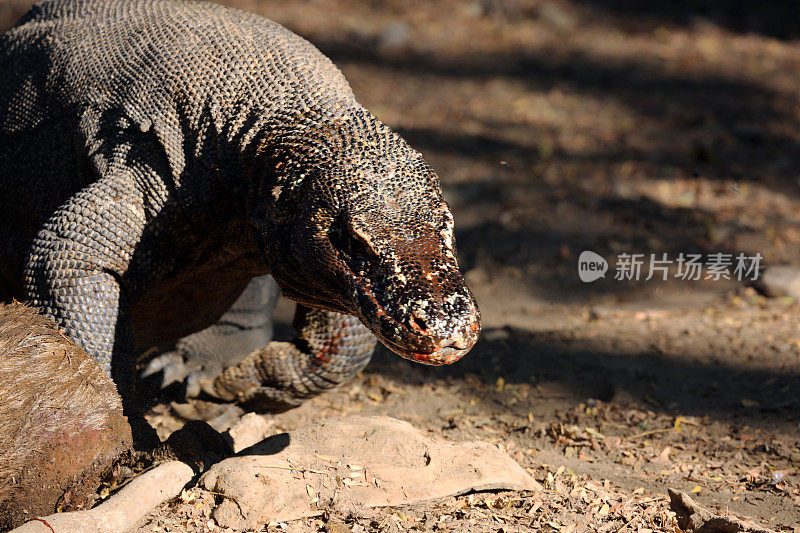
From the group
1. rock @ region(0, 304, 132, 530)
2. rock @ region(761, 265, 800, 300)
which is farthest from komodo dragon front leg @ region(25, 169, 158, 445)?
rock @ region(761, 265, 800, 300)

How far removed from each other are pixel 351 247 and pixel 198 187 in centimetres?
76

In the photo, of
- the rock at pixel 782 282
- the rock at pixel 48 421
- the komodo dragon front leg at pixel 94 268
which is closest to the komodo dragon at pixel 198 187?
the komodo dragon front leg at pixel 94 268

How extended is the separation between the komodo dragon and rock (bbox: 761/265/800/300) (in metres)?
3.24

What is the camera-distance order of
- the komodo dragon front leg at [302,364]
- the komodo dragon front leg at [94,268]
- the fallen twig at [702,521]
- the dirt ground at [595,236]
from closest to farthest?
the fallen twig at [702,521]
the komodo dragon front leg at [94,268]
the dirt ground at [595,236]
the komodo dragon front leg at [302,364]

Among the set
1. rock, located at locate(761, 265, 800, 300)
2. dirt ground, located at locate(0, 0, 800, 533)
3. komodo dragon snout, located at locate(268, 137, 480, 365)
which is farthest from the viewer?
rock, located at locate(761, 265, 800, 300)

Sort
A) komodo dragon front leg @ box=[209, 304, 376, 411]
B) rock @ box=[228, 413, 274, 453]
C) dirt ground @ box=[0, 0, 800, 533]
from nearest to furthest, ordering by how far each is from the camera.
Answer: rock @ box=[228, 413, 274, 453] < dirt ground @ box=[0, 0, 800, 533] < komodo dragon front leg @ box=[209, 304, 376, 411]

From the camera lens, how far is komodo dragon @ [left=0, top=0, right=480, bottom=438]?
2.25m

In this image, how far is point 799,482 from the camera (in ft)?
10.3

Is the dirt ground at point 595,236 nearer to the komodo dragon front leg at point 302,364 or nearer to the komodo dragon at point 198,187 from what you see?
the komodo dragon front leg at point 302,364

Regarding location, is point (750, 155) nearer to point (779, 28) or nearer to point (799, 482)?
point (779, 28)

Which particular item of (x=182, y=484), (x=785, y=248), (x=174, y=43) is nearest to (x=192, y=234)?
(x=174, y=43)

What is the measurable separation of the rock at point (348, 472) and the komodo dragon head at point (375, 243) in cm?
48

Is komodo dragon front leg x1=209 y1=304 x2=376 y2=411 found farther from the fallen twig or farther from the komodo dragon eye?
the fallen twig

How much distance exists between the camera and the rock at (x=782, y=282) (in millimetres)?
5418
